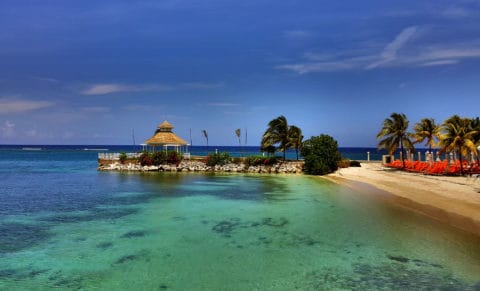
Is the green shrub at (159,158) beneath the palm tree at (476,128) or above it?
beneath

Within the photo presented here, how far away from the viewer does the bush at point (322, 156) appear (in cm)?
3784

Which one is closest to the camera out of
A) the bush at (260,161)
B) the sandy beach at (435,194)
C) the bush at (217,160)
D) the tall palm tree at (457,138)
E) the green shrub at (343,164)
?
the sandy beach at (435,194)

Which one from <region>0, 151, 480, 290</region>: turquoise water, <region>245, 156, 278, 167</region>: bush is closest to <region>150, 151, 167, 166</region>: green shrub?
<region>245, 156, 278, 167</region>: bush

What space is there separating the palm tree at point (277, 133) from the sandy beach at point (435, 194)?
11166 mm

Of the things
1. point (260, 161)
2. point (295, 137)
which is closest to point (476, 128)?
point (295, 137)

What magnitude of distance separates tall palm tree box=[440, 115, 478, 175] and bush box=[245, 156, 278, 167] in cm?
1898

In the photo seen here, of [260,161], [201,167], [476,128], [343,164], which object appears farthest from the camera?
[201,167]

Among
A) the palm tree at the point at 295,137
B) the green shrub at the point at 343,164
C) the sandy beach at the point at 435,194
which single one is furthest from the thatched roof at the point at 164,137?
the sandy beach at the point at 435,194

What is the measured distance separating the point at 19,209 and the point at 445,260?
20057mm

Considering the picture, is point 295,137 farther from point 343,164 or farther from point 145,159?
point 145,159

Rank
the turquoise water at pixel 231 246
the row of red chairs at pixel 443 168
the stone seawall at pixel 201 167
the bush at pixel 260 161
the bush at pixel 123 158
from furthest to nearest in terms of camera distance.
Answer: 1. the bush at pixel 123 158
2. the bush at pixel 260 161
3. the stone seawall at pixel 201 167
4. the row of red chairs at pixel 443 168
5. the turquoise water at pixel 231 246

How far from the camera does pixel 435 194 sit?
20.6 m

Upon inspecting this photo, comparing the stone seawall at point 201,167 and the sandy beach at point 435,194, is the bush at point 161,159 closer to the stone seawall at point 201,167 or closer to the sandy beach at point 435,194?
the stone seawall at point 201,167

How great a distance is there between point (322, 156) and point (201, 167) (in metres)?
15.3
